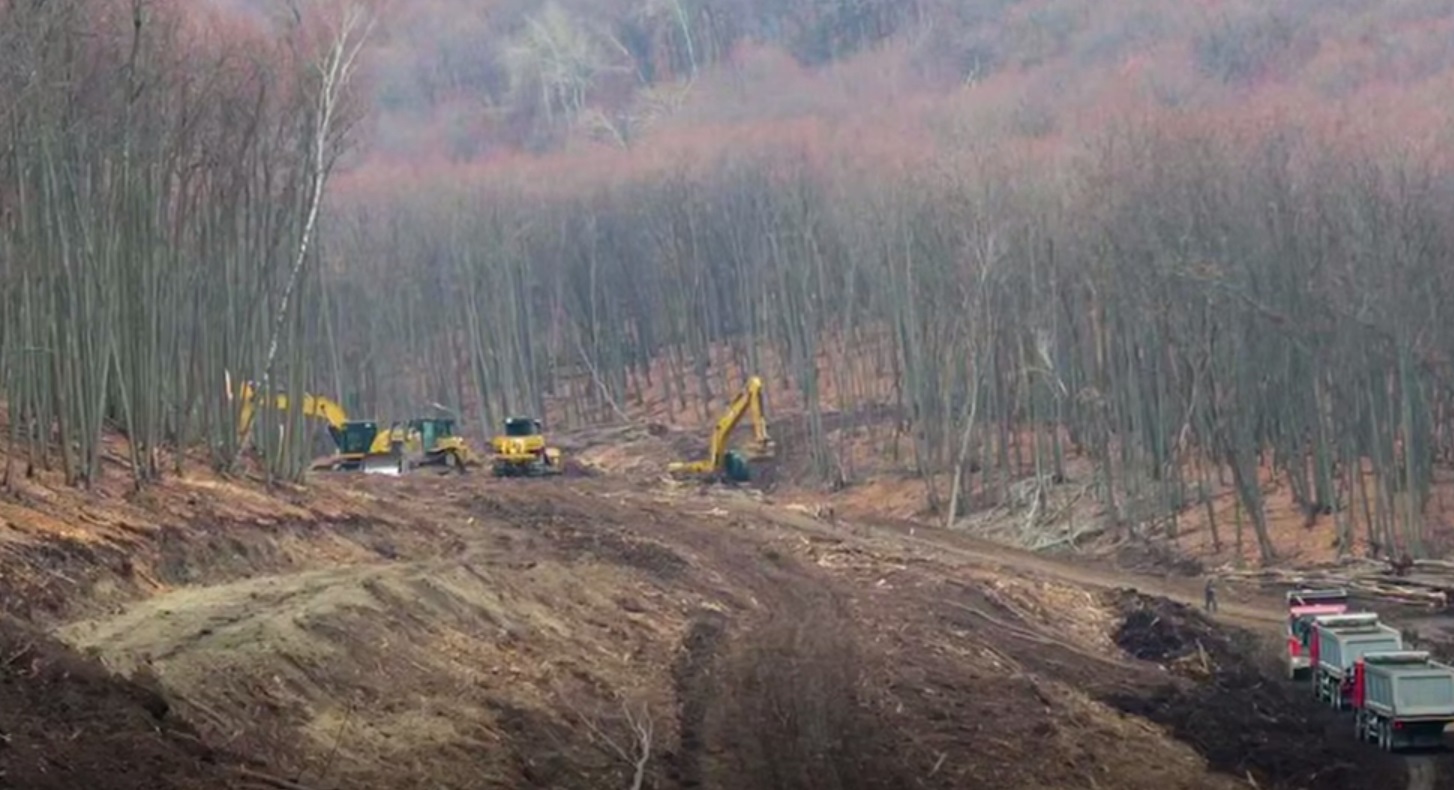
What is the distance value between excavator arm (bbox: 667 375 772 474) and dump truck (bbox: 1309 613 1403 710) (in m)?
Answer: 32.6

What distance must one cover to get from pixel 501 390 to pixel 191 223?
45.1m

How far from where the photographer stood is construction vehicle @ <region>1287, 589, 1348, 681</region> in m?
31.3

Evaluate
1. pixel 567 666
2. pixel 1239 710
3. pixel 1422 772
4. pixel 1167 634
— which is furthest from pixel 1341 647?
pixel 567 666

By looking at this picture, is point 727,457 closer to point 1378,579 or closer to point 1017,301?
point 1017,301

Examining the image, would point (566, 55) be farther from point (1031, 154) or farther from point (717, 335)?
point (1031, 154)

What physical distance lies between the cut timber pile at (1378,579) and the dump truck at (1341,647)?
8.98 m

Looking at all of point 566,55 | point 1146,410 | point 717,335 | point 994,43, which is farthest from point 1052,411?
point 566,55

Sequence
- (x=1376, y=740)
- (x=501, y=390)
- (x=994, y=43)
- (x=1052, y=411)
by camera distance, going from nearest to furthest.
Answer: (x=1376, y=740) → (x=1052, y=411) → (x=501, y=390) → (x=994, y=43)

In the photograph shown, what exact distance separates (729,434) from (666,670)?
3628 cm

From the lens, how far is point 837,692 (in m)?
26.3

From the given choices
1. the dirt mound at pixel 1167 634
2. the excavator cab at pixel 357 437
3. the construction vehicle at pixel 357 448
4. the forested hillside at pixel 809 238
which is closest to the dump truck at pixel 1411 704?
the dirt mound at pixel 1167 634

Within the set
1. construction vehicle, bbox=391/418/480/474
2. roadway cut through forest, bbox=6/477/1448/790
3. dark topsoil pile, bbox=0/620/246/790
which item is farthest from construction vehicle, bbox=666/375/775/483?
dark topsoil pile, bbox=0/620/246/790

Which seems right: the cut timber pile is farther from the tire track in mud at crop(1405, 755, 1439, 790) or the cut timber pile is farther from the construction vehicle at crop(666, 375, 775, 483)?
the construction vehicle at crop(666, 375, 775, 483)

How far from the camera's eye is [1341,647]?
92.5ft
